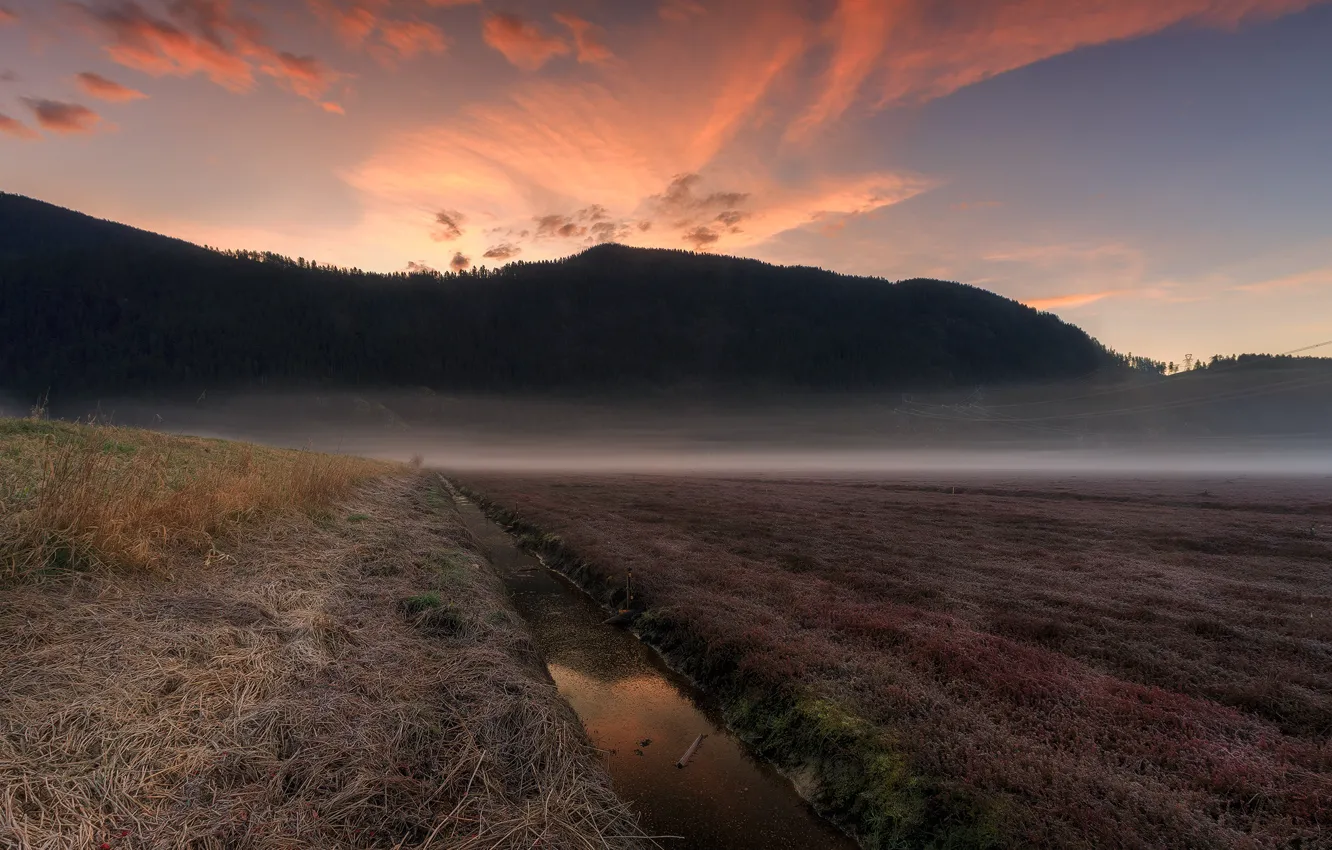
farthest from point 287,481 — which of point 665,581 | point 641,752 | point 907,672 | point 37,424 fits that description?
point 907,672

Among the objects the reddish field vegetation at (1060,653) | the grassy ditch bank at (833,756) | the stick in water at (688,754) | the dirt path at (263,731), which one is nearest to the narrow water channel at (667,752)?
the stick in water at (688,754)

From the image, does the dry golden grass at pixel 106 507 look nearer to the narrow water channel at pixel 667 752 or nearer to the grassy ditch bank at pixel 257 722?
the grassy ditch bank at pixel 257 722

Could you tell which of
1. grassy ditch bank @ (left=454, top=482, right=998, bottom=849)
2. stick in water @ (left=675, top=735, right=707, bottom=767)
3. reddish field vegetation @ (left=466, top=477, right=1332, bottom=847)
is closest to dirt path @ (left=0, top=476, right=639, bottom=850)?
stick in water @ (left=675, top=735, right=707, bottom=767)

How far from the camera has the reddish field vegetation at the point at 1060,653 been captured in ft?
21.1

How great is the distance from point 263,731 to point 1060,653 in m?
13.5

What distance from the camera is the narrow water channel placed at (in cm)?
734

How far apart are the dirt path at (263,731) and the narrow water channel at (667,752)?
96cm

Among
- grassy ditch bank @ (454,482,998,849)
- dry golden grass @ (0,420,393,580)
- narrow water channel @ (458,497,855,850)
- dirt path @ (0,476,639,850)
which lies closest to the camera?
dirt path @ (0,476,639,850)

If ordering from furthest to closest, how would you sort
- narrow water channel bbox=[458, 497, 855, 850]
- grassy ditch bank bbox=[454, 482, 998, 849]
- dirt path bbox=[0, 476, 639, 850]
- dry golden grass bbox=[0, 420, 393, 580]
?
dry golden grass bbox=[0, 420, 393, 580]
narrow water channel bbox=[458, 497, 855, 850]
grassy ditch bank bbox=[454, 482, 998, 849]
dirt path bbox=[0, 476, 639, 850]

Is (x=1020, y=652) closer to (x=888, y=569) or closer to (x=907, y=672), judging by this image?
(x=907, y=672)

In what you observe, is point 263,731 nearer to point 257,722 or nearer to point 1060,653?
point 257,722

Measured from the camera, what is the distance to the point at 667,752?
919 centimetres

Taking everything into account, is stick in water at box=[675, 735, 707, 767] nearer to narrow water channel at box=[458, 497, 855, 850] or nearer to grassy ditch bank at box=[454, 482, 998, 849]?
narrow water channel at box=[458, 497, 855, 850]

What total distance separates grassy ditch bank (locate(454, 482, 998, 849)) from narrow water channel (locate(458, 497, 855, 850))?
0.31m
